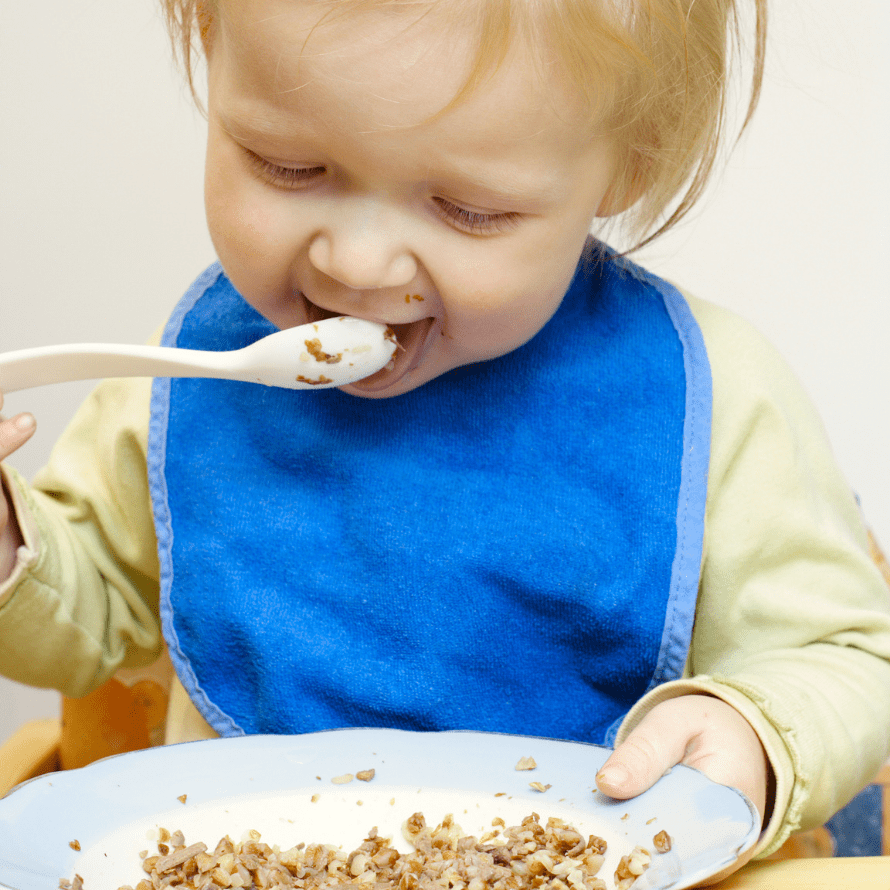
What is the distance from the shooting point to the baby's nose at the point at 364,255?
25.3 inches

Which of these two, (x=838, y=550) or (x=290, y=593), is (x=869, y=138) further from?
(x=290, y=593)

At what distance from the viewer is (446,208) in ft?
2.18

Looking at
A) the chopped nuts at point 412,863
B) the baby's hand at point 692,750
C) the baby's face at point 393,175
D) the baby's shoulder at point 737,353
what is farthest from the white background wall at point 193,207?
the chopped nuts at point 412,863

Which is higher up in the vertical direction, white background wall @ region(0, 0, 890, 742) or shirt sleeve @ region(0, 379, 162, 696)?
white background wall @ region(0, 0, 890, 742)

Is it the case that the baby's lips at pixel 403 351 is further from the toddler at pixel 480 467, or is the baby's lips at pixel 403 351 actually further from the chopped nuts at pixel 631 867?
the chopped nuts at pixel 631 867

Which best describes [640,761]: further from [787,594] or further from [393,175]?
[393,175]

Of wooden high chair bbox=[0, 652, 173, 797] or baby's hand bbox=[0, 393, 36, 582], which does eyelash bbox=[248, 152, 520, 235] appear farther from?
wooden high chair bbox=[0, 652, 173, 797]

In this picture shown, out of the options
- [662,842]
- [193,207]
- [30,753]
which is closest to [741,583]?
[662,842]

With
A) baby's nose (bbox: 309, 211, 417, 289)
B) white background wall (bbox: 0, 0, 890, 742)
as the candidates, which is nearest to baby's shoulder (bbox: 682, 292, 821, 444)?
baby's nose (bbox: 309, 211, 417, 289)

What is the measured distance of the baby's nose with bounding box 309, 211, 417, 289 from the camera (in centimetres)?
64

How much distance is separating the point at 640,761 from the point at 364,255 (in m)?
0.34

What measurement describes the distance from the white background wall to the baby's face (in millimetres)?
717

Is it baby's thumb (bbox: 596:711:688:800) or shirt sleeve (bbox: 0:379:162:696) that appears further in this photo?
shirt sleeve (bbox: 0:379:162:696)

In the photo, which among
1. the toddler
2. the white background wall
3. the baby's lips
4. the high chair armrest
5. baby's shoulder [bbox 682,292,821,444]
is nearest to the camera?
the toddler
